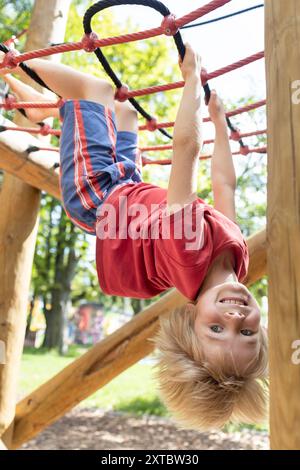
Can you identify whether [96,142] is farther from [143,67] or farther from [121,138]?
[143,67]

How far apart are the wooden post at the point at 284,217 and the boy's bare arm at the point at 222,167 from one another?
25.2 inches

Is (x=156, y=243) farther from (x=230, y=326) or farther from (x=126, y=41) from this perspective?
(x=126, y=41)

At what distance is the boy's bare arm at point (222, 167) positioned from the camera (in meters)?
1.66

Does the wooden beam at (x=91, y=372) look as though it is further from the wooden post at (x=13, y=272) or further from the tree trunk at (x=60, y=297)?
the tree trunk at (x=60, y=297)

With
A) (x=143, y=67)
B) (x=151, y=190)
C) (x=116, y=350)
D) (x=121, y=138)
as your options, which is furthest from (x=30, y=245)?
(x=143, y=67)

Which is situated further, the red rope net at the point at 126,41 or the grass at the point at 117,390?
the grass at the point at 117,390

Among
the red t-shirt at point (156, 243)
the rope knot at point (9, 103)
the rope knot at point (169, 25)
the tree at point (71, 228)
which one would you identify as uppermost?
the tree at point (71, 228)

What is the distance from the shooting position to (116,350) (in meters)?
2.35

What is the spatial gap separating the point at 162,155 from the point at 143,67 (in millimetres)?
1629

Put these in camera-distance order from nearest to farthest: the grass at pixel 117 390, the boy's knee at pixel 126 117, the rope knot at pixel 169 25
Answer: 1. the rope knot at pixel 169 25
2. the boy's knee at pixel 126 117
3. the grass at pixel 117 390

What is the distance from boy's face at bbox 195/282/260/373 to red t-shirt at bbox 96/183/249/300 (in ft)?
0.22

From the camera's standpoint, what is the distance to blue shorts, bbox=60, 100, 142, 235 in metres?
1.61

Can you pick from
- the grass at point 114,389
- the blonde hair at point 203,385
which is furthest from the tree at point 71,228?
the blonde hair at point 203,385

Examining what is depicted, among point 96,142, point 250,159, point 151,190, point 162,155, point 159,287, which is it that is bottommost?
point 159,287
